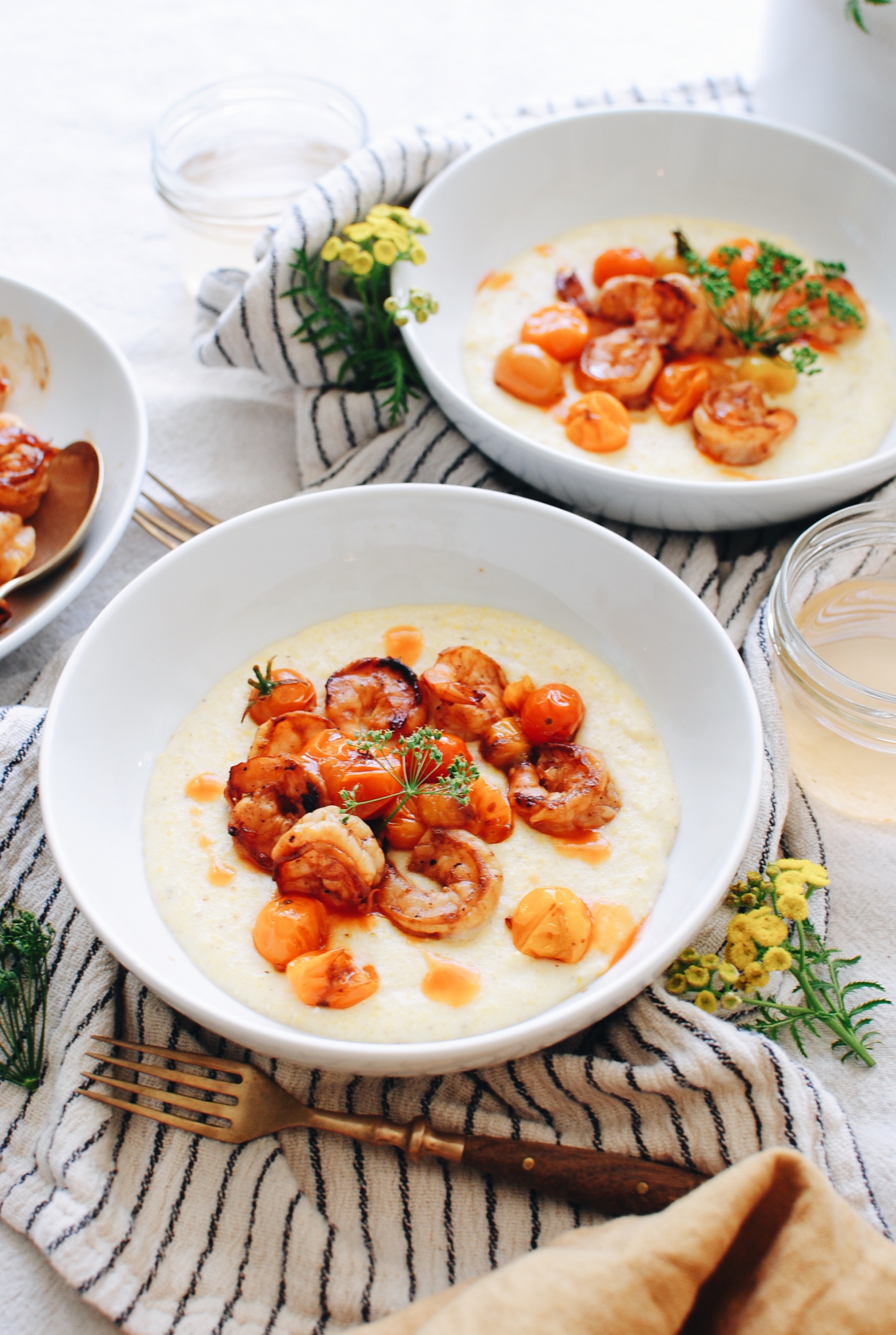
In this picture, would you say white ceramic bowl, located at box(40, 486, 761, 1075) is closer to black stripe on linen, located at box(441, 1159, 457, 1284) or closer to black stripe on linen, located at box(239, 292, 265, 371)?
black stripe on linen, located at box(441, 1159, 457, 1284)

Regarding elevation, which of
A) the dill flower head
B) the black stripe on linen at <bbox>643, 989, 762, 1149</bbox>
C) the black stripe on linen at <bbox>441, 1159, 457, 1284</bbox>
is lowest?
the black stripe on linen at <bbox>441, 1159, 457, 1284</bbox>

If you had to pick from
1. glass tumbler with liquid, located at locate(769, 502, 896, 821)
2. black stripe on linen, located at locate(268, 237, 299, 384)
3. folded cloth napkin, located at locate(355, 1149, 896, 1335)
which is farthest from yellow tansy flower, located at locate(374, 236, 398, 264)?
folded cloth napkin, located at locate(355, 1149, 896, 1335)

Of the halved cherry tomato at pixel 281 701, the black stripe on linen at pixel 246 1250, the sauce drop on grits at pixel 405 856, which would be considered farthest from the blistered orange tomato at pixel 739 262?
the black stripe on linen at pixel 246 1250

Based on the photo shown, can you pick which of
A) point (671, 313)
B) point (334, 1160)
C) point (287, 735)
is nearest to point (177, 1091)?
point (334, 1160)

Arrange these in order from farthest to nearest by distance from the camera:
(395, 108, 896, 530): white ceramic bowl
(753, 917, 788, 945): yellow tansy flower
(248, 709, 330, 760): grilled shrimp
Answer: (395, 108, 896, 530): white ceramic bowl < (248, 709, 330, 760): grilled shrimp < (753, 917, 788, 945): yellow tansy flower

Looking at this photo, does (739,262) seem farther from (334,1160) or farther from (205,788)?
(334,1160)

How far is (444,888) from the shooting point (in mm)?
1853

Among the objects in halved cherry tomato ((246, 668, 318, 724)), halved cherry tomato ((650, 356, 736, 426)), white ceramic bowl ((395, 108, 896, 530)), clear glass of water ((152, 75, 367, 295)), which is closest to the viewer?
halved cherry tomato ((246, 668, 318, 724))

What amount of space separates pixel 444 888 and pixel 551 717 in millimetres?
403

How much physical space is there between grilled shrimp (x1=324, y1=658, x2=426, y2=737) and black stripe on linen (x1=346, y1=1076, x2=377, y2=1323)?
64 centimetres

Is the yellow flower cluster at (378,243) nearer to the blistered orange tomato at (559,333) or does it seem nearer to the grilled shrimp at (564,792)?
the blistered orange tomato at (559,333)

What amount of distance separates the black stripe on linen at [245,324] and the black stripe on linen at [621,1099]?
1.96m

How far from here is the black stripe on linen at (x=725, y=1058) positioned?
173 centimetres

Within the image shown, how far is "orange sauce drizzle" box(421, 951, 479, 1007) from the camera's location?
1735mm
